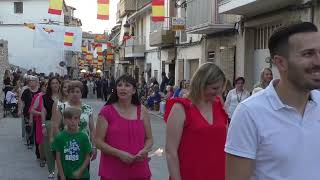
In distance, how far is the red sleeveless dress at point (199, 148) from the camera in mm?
4223

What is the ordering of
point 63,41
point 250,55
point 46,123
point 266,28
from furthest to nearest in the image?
point 63,41, point 250,55, point 266,28, point 46,123

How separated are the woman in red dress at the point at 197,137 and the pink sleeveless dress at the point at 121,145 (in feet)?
3.15

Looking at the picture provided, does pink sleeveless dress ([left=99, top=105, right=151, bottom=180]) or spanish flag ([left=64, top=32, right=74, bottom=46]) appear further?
spanish flag ([left=64, top=32, right=74, bottom=46])

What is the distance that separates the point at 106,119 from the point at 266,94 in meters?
2.79

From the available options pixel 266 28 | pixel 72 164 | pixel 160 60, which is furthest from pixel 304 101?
pixel 160 60

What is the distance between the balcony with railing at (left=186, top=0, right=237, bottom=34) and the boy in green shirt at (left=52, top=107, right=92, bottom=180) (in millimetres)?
14673

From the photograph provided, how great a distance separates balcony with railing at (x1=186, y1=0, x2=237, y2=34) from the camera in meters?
20.9

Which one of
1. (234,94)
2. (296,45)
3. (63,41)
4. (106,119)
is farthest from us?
(63,41)

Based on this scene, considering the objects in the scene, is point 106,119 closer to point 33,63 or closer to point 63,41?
point 63,41

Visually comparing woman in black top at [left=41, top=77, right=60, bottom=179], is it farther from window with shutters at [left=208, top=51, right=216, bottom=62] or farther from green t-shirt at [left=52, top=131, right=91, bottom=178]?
window with shutters at [left=208, top=51, right=216, bottom=62]

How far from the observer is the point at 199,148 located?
4223mm

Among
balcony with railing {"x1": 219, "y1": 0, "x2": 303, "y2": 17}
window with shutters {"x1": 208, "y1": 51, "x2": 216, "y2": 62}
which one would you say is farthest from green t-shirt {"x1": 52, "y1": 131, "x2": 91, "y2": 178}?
window with shutters {"x1": 208, "y1": 51, "x2": 216, "y2": 62}

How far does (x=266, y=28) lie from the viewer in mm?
17922

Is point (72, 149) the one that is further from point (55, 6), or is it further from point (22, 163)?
point (55, 6)
